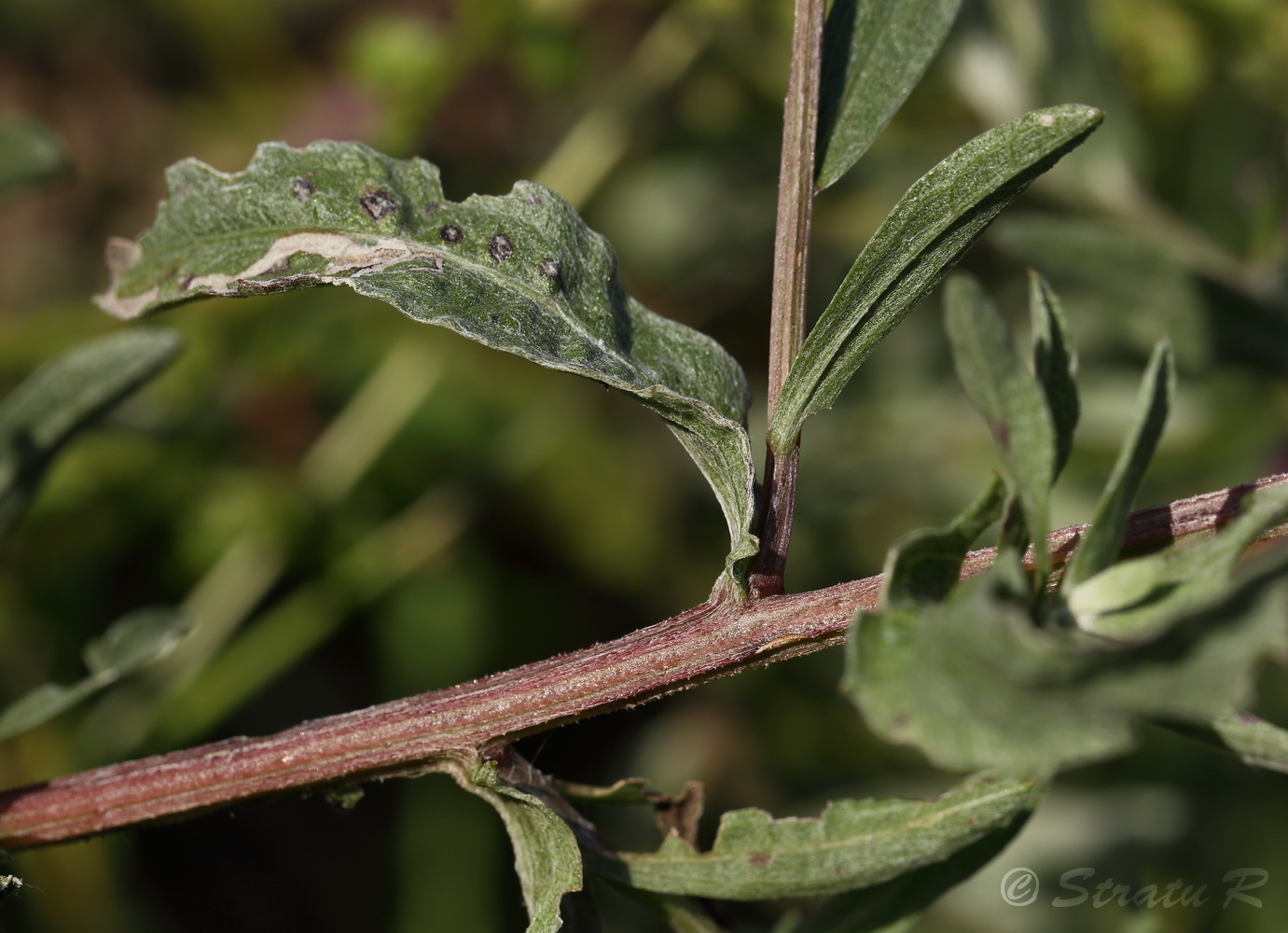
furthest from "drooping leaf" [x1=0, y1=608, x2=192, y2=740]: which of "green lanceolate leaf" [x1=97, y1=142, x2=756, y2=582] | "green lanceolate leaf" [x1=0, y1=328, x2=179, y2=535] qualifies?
"green lanceolate leaf" [x1=97, y1=142, x2=756, y2=582]

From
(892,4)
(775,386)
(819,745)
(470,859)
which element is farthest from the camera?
(819,745)

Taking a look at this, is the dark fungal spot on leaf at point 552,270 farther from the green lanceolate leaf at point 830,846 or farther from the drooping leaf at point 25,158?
the drooping leaf at point 25,158

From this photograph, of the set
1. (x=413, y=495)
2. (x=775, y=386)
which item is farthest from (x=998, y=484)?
(x=413, y=495)

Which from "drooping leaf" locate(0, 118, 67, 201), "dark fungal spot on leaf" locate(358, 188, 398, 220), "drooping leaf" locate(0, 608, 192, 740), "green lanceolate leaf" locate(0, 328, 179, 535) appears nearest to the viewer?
"dark fungal spot on leaf" locate(358, 188, 398, 220)

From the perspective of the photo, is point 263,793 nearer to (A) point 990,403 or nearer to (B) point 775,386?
(B) point 775,386

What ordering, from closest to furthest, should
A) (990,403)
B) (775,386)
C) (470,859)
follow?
(990,403) → (775,386) → (470,859)

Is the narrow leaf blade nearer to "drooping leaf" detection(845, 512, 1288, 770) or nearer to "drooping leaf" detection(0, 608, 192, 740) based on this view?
"drooping leaf" detection(0, 608, 192, 740)
